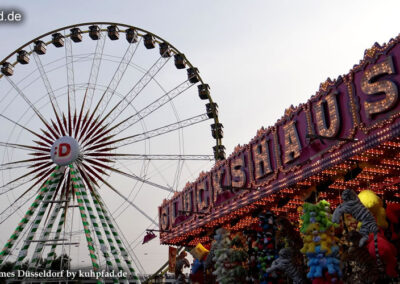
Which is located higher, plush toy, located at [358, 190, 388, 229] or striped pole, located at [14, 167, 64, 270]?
striped pole, located at [14, 167, 64, 270]

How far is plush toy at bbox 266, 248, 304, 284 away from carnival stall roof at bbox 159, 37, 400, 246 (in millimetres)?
1835

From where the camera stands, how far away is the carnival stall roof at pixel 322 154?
1034cm

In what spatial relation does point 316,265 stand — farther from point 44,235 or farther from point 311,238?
point 44,235

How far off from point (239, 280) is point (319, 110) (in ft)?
17.0

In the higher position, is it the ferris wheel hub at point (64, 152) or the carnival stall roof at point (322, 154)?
the ferris wheel hub at point (64, 152)

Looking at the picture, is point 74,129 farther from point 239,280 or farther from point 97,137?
point 239,280

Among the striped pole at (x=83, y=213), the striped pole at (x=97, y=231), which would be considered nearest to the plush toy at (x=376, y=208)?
the striped pole at (x=97, y=231)

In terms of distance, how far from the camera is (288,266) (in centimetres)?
1166

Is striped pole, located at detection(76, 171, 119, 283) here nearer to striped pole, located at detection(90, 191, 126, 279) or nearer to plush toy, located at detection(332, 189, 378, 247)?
striped pole, located at detection(90, 191, 126, 279)

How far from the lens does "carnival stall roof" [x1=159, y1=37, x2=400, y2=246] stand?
1034 cm

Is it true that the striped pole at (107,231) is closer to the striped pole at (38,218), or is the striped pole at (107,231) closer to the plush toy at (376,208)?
the striped pole at (38,218)

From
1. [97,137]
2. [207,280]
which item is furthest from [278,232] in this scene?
[97,137]

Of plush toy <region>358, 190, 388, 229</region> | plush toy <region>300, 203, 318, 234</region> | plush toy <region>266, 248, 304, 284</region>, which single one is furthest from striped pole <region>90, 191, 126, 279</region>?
plush toy <region>358, 190, 388, 229</region>

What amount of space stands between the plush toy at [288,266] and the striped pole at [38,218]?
1127cm
